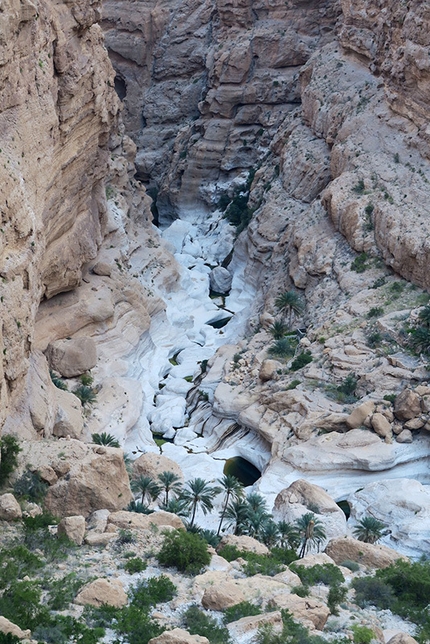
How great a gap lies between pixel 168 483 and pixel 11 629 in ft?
60.9

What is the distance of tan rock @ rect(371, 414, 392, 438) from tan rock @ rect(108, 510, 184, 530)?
16.3 metres

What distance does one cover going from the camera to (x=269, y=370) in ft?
168

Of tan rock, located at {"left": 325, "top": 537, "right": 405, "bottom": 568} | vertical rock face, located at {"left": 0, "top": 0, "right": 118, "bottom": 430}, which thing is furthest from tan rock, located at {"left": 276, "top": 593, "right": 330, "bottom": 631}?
vertical rock face, located at {"left": 0, "top": 0, "right": 118, "bottom": 430}

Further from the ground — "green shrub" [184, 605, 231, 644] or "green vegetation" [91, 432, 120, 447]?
"green shrub" [184, 605, 231, 644]

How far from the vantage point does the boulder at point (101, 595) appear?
75.8 ft

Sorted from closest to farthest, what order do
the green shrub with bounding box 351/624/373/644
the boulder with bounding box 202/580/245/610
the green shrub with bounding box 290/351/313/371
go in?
the green shrub with bounding box 351/624/373/644 < the boulder with bounding box 202/580/245/610 < the green shrub with bounding box 290/351/313/371

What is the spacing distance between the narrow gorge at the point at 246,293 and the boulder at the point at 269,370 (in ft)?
0.55

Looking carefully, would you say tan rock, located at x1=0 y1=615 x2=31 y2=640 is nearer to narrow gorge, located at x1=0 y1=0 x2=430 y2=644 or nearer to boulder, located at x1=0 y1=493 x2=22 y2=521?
narrow gorge, located at x1=0 y1=0 x2=430 y2=644

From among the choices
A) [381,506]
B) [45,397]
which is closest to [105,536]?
[45,397]

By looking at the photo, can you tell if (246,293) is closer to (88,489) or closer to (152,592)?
(88,489)

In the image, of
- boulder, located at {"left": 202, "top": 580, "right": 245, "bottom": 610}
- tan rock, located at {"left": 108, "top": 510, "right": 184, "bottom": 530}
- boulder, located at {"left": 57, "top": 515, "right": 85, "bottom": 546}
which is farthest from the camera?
tan rock, located at {"left": 108, "top": 510, "right": 184, "bottom": 530}

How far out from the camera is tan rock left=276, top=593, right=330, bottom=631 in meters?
23.2

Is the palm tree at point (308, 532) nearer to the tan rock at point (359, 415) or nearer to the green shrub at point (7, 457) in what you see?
the tan rock at point (359, 415)

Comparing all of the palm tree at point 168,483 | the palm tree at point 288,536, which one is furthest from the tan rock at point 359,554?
the palm tree at point 168,483
